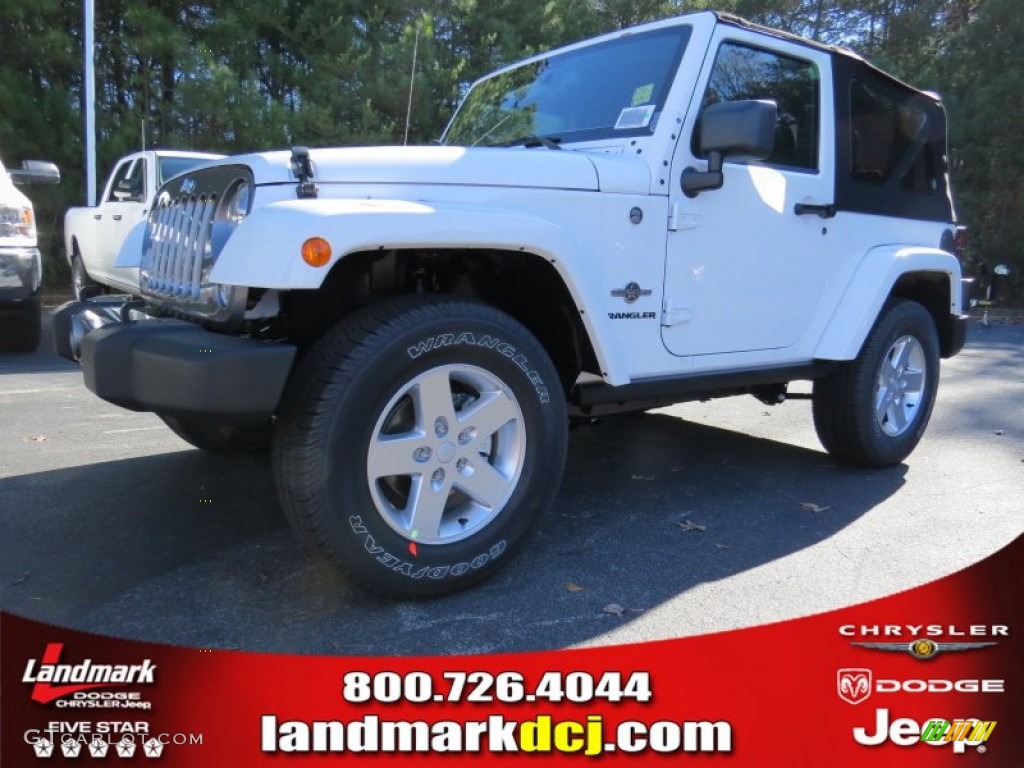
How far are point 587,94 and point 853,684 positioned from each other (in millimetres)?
2522

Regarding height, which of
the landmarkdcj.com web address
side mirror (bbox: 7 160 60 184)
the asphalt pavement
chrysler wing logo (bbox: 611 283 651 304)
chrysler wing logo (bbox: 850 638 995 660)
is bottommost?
the asphalt pavement

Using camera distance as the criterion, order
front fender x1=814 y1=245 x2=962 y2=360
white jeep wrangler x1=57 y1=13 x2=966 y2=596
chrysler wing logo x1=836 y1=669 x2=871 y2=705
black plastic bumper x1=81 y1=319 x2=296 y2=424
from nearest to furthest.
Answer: chrysler wing logo x1=836 y1=669 x2=871 y2=705 < black plastic bumper x1=81 y1=319 x2=296 y2=424 < white jeep wrangler x1=57 y1=13 x2=966 y2=596 < front fender x1=814 y1=245 x2=962 y2=360

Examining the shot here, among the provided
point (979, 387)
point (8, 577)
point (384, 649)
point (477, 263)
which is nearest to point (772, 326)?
point (477, 263)

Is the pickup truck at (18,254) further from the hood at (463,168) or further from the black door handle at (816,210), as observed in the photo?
the black door handle at (816,210)

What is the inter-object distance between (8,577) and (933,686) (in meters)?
2.72

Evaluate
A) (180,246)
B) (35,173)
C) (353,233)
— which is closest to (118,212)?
(35,173)

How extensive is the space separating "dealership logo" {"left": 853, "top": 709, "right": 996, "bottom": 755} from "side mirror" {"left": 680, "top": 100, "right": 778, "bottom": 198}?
75.8 inches

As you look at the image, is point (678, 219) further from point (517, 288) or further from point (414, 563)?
point (414, 563)

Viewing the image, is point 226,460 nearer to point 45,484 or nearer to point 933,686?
point 45,484

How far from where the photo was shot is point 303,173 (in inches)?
95.5

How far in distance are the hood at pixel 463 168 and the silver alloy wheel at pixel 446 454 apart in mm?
617

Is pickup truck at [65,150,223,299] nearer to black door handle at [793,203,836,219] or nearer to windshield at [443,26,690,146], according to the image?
windshield at [443,26,690,146]

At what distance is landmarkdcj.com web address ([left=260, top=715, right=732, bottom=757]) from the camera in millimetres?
1762

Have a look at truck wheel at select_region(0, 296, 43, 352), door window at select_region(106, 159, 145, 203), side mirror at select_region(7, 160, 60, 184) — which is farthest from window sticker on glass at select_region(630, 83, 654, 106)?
door window at select_region(106, 159, 145, 203)
